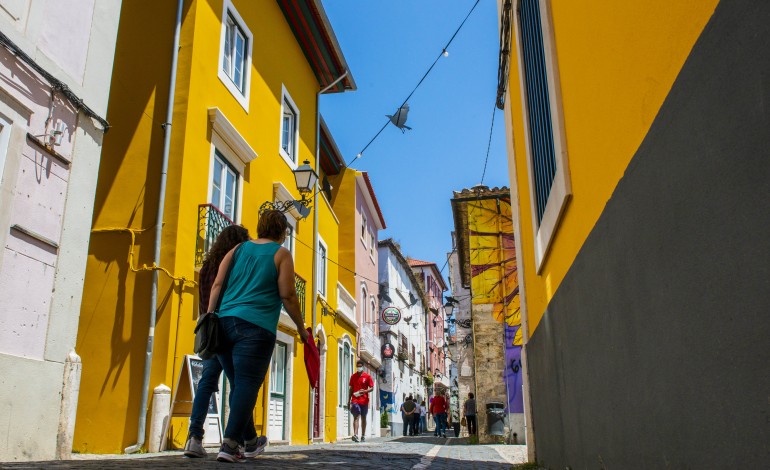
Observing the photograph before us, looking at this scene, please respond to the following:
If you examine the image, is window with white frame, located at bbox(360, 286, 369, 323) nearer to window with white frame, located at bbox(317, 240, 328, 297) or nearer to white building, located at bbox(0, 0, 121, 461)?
window with white frame, located at bbox(317, 240, 328, 297)

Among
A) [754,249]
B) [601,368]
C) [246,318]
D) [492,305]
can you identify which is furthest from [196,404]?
[492,305]

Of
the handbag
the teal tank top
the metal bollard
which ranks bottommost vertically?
the metal bollard

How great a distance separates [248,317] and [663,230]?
319cm

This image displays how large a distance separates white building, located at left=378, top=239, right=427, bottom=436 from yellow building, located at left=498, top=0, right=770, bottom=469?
2575cm

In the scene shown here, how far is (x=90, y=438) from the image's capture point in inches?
330

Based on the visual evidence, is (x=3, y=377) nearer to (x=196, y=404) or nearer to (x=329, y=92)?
(x=196, y=404)

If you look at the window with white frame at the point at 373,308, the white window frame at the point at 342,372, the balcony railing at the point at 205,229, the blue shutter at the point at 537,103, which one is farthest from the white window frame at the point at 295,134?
the window with white frame at the point at 373,308

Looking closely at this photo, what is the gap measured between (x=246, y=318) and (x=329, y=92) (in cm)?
1419

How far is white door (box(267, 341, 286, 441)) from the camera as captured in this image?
12875 mm

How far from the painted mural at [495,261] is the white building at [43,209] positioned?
12.6 meters

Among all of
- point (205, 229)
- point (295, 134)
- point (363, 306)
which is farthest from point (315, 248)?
point (363, 306)

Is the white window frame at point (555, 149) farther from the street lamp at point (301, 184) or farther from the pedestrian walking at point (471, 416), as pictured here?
the pedestrian walking at point (471, 416)

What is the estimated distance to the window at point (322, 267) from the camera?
1758cm

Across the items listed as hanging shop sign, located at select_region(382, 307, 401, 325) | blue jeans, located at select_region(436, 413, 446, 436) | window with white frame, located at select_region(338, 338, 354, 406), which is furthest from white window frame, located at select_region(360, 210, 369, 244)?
blue jeans, located at select_region(436, 413, 446, 436)
